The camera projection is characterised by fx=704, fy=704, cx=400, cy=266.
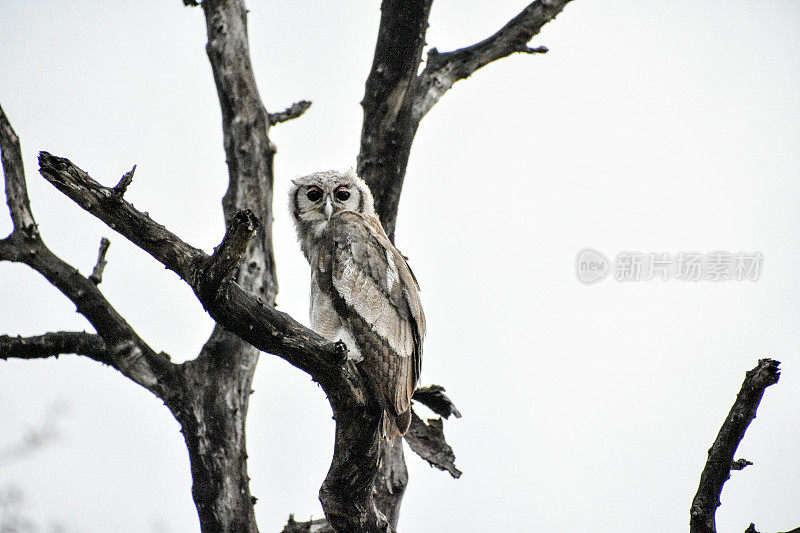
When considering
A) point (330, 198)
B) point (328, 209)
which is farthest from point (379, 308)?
point (330, 198)

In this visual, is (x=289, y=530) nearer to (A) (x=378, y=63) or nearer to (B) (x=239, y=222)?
(B) (x=239, y=222)

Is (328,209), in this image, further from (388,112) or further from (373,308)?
(373,308)

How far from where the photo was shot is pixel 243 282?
5.37m

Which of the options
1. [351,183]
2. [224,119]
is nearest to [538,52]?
[351,183]

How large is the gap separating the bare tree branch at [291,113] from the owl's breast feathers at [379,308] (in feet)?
4.95

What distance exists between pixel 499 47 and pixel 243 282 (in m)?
2.87

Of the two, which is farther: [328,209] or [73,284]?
[328,209]

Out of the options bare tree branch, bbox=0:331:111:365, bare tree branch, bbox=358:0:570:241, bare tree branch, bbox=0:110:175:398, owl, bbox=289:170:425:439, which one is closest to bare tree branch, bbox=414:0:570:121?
bare tree branch, bbox=358:0:570:241

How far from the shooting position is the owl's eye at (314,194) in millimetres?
5477

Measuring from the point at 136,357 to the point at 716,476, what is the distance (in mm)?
3703

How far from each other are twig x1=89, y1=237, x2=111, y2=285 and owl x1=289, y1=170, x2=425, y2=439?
5.02ft

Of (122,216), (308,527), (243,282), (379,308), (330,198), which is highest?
(330,198)

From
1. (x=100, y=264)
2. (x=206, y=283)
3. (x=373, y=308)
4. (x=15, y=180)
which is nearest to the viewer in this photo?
(x=206, y=283)

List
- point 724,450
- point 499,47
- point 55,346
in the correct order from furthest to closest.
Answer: point 499,47 < point 55,346 < point 724,450
